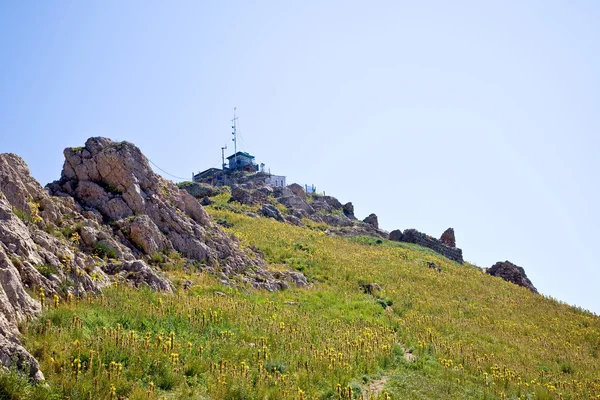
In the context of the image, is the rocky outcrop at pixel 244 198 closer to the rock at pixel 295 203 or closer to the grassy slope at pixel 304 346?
the rock at pixel 295 203

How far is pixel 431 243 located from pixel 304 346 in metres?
41.9

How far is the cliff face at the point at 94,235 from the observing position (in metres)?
9.15

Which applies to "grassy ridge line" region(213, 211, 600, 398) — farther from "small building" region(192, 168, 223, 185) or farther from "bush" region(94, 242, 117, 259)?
"small building" region(192, 168, 223, 185)

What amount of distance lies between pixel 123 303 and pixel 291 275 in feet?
32.3

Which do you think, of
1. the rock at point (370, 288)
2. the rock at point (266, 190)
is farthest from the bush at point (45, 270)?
the rock at point (266, 190)

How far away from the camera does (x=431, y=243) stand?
50500 mm

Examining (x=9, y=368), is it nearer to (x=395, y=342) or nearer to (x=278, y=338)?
(x=278, y=338)

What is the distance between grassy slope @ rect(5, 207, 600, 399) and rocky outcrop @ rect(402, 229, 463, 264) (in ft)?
87.6

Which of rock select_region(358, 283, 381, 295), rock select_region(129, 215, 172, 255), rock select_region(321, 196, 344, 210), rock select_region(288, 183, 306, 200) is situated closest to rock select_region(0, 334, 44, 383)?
rock select_region(129, 215, 172, 255)

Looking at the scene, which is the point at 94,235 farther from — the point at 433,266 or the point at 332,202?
the point at 332,202

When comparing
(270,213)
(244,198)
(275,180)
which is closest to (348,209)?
(275,180)

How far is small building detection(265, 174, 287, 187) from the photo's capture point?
73.0 meters

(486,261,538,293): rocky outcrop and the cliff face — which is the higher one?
(486,261,538,293): rocky outcrop

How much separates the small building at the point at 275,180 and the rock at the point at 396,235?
Answer: 25.7m
